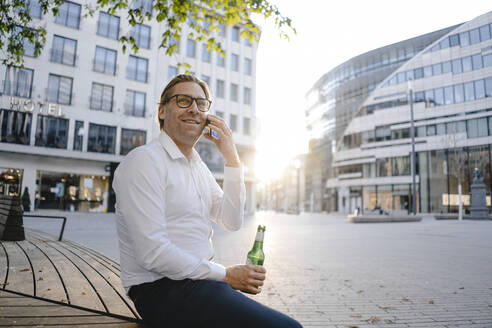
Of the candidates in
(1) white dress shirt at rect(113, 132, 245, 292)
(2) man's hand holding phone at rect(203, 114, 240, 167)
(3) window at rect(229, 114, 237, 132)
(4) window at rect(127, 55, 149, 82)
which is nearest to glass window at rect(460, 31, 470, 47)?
(3) window at rect(229, 114, 237, 132)

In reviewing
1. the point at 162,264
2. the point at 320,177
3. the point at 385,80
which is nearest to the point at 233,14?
the point at 162,264

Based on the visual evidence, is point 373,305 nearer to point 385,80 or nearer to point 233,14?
point 233,14

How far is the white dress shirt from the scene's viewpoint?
1.79 meters

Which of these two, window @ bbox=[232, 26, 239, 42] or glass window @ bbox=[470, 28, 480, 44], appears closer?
window @ bbox=[232, 26, 239, 42]

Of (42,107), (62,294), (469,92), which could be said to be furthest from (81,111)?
(469,92)

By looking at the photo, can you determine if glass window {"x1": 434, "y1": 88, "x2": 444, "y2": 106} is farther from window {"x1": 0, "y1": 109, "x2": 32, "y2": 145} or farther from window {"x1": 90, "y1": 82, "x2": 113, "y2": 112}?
window {"x1": 0, "y1": 109, "x2": 32, "y2": 145}

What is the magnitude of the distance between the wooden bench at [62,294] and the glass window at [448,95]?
48.7m

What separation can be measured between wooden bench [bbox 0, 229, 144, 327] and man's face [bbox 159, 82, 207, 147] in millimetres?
1110

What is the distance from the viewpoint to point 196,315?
1701 mm

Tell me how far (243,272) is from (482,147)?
47094mm

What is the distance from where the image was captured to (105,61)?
95.4ft

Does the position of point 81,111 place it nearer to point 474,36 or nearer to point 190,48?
point 190,48

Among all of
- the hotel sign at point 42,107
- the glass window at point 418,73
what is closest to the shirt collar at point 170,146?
the hotel sign at point 42,107

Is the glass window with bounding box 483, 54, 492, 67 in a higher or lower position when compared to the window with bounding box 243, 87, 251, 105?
higher
